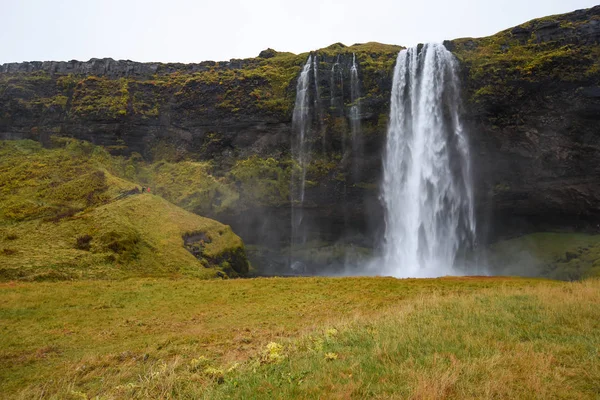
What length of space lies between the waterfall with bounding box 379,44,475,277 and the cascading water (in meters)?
11.3

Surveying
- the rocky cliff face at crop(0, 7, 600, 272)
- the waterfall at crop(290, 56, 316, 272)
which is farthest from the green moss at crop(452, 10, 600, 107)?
the waterfall at crop(290, 56, 316, 272)

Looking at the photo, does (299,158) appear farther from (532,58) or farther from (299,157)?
(532,58)

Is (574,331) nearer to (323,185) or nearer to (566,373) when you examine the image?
(566,373)

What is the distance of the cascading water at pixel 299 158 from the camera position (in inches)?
2004

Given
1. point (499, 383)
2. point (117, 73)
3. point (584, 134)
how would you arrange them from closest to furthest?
point (499, 383)
point (584, 134)
point (117, 73)

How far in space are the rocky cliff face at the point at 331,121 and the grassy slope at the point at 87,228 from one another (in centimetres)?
791

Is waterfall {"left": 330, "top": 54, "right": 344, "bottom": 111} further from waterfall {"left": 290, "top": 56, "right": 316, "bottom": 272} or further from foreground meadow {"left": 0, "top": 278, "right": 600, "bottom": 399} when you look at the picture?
foreground meadow {"left": 0, "top": 278, "right": 600, "bottom": 399}

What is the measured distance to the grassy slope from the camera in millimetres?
30594

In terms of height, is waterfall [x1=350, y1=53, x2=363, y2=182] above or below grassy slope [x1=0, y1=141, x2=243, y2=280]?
above

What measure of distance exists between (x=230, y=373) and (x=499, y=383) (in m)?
5.40

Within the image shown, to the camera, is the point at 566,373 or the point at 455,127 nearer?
the point at 566,373

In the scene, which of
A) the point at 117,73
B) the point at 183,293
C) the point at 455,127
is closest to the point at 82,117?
the point at 117,73

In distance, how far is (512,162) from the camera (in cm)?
4512

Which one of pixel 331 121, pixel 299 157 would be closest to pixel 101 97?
pixel 299 157
